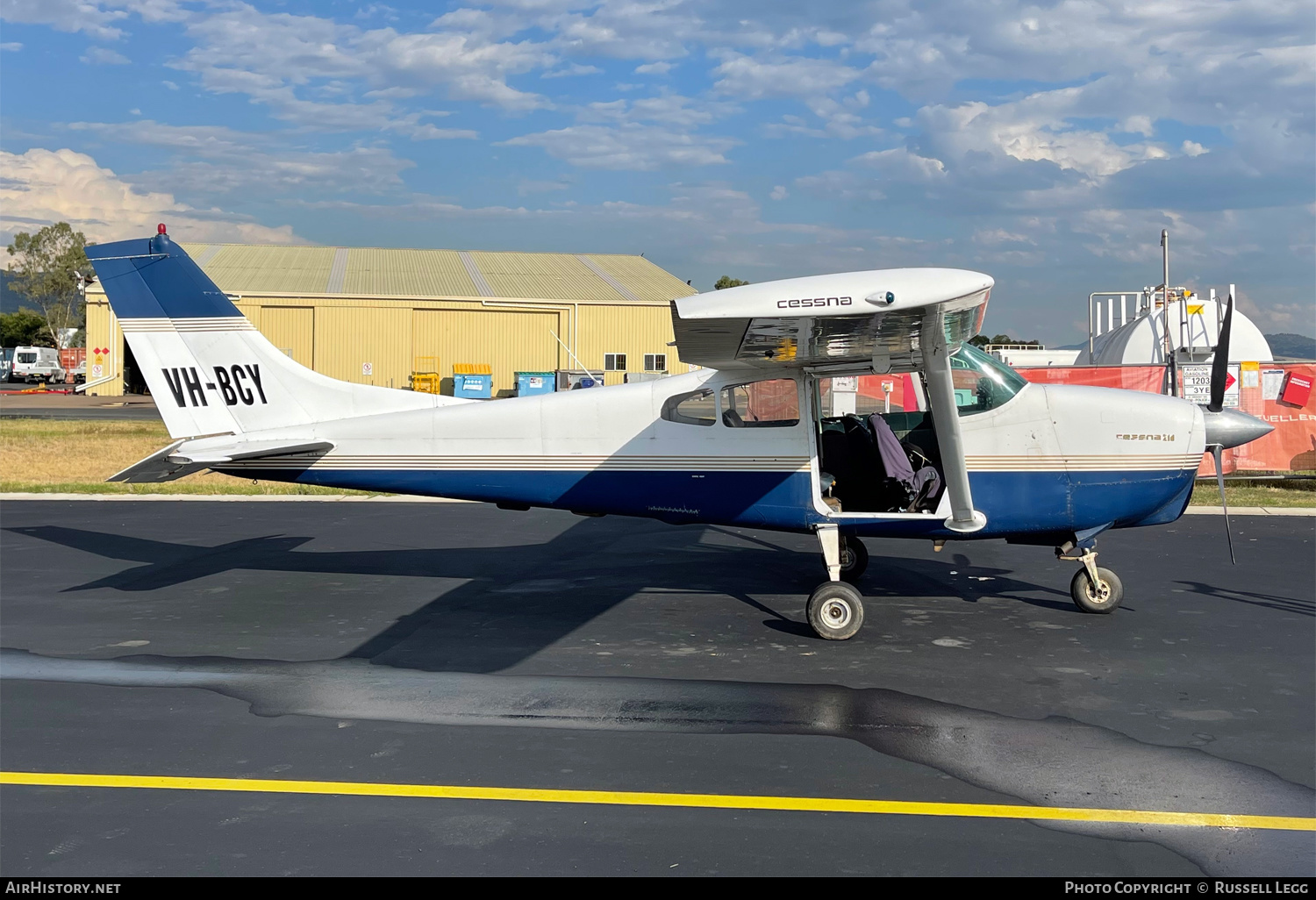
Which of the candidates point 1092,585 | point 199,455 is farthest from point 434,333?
point 1092,585

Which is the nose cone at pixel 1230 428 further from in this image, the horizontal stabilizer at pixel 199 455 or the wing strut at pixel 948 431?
the horizontal stabilizer at pixel 199 455

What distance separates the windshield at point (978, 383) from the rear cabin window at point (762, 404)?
132 cm

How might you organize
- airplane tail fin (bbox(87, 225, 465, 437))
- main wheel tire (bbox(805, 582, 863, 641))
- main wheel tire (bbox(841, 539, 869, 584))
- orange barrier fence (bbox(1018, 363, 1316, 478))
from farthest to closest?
orange barrier fence (bbox(1018, 363, 1316, 478)) → main wheel tire (bbox(841, 539, 869, 584)) → airplane tail fin (bbox(87, 225, 465, 437)) → main wheel tire (bbox(805, 582, 863, 641))

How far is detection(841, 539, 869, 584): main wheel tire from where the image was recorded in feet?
30.0

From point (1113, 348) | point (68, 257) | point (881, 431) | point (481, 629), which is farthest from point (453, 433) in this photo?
point (68, 257)

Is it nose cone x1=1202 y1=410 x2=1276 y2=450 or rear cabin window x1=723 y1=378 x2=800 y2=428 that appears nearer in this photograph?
nose cone x1=1202 y1=410 x2=1276 y2=450

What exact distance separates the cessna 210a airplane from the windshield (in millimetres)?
15

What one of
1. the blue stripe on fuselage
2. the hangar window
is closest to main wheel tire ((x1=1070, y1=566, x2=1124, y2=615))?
the blue stripe on fuselage

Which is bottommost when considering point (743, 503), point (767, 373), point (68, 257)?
point (743, 503)

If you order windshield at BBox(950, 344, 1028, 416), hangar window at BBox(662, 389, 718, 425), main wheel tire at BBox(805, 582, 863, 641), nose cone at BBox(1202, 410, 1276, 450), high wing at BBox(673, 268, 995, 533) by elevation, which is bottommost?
main wheel tire at BBox(805, 582, 863, 641)

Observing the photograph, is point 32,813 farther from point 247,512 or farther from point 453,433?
point 247,512

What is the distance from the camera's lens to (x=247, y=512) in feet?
44.1

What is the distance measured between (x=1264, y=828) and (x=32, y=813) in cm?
526

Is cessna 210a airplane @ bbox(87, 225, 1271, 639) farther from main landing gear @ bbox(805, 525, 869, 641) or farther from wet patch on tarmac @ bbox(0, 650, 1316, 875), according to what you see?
wet patch on tarmac @ bbox(0, 650, 1316, 875)
